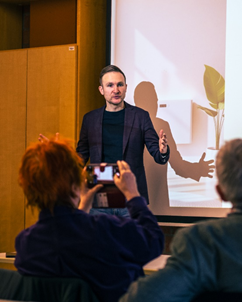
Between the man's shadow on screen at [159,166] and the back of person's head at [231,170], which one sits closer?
the back of person's head at [231,170]

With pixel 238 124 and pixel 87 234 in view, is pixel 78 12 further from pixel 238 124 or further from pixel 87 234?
pixel 87 234

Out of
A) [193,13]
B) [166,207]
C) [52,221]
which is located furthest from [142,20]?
[52,221]

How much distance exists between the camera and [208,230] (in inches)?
41.1

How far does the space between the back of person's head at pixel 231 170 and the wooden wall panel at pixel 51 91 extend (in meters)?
2.61

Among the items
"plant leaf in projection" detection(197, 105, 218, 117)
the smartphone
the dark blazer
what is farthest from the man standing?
the smartphone

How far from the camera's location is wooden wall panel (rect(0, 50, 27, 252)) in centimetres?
384

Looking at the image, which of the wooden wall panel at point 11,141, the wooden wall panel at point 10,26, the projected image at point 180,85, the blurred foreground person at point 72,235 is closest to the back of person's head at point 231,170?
the blurred foreground person at point 72,235

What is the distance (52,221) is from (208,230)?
20.3 inches

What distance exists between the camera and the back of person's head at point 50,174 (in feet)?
4.41

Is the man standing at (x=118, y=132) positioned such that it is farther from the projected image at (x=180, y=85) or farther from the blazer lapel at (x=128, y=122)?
the projected image at (x=180, y=85)

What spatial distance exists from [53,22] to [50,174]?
9.67ft

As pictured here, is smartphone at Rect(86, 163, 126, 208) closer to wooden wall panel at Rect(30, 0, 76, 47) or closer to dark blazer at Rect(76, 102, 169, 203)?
dark blazer at Rect(76, 102, 169, 203)

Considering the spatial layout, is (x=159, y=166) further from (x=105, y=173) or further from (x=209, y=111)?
(x=105, y=173)

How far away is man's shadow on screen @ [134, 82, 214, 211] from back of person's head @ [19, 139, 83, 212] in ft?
7.39
